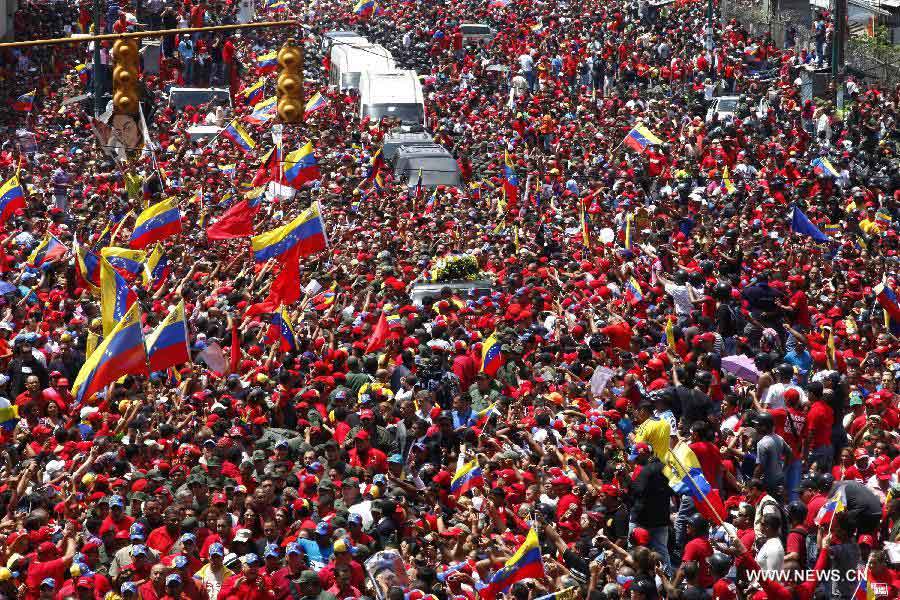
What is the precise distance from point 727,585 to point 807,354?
280 inches

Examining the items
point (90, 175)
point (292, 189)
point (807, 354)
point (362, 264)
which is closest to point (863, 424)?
point (807, 354)

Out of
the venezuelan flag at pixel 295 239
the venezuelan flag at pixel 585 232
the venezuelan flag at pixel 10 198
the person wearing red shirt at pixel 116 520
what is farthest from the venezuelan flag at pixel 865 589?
the venezuelan flag at pixel 10 198

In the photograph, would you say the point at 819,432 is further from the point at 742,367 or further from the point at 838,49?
the point at 838,49

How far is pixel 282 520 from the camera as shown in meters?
13.1

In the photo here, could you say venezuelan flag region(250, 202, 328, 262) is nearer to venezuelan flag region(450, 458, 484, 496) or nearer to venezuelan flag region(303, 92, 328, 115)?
venezuelan flag region(450, 458, 484, 496)

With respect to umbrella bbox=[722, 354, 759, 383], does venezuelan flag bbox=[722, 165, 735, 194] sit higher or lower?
lower

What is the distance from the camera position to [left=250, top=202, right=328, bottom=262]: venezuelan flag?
21031 mm

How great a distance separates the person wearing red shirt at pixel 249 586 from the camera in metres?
11.5

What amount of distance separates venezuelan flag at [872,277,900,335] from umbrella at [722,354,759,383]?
2.39 meters

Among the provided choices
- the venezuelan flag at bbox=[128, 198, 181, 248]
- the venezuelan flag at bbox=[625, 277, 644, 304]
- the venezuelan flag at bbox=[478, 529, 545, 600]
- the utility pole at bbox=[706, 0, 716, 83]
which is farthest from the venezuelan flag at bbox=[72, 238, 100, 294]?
the utility pole at bbox=[706, 0, 716, 83]

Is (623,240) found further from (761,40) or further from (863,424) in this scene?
(761,40)

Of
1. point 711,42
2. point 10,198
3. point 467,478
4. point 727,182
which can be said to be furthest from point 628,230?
point 711,42

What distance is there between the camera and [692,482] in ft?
42.2

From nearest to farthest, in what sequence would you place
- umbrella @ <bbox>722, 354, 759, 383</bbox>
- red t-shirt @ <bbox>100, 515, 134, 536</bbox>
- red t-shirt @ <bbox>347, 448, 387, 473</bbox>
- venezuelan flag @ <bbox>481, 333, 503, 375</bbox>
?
red t-shirt @ <bbox>100, 515, 134, 536</bbox> < red t-shirt @ <bbox>347, 448, 387, 473</bbox> < umbrella @ <bbox>722, 354, 759, 383</bbox> < venezuelan flag @ <bbox>481, 333, 503, 375</bbox>
